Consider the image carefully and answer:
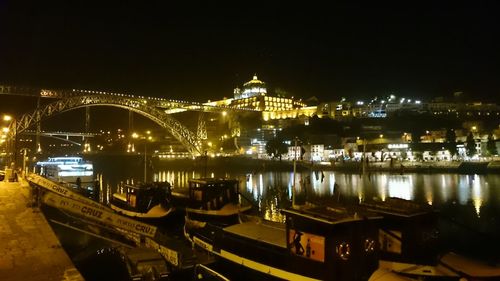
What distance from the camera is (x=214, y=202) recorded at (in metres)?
15.6

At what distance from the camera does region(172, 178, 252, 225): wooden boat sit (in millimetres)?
15297

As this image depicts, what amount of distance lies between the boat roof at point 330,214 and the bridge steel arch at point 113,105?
48.0 meters

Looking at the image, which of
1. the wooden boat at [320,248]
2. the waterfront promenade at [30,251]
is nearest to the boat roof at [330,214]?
the wooden boat at [320,248]

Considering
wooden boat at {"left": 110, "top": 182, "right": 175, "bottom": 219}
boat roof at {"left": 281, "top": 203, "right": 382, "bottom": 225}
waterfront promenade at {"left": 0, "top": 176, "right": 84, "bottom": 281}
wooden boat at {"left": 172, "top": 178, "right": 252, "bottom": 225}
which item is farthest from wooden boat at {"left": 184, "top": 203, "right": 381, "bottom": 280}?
wooden boat at {"left": 110, "top": 182, "right": 175, "bottom": 219}

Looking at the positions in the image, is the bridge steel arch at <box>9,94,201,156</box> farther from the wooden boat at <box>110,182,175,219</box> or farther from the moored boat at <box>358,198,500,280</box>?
the moored boat at <box>358,198,500,280</box>

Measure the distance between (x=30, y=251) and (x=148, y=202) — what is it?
8472 mm

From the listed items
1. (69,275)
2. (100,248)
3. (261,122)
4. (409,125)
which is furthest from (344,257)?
(261,122)

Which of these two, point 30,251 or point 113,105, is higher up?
point 113,105

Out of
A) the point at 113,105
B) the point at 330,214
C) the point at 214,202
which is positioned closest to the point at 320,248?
the point at 330,214

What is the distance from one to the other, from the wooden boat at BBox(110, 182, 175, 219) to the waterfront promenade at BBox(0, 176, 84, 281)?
4422 millimetres

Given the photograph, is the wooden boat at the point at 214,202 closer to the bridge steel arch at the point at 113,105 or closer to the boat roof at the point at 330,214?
the boat roof at the point at 330,214

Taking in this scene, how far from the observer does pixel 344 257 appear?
728 centimetres

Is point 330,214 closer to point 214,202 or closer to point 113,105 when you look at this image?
point 214,202

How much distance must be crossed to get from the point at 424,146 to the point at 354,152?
12.5 meters
